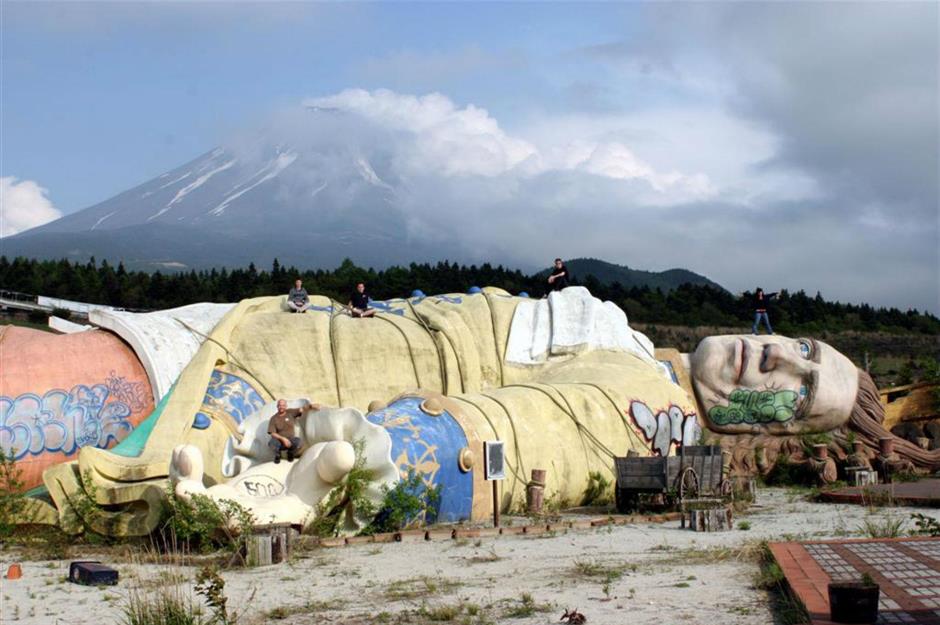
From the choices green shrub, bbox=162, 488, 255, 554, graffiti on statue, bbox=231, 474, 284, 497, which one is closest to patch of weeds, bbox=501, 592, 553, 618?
green shrub, bbox=162, 488, 255, 554

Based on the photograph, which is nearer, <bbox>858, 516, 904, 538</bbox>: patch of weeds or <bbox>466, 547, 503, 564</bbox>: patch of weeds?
<bbox>466, 547, 503, 564</bbox>: patch of weeds

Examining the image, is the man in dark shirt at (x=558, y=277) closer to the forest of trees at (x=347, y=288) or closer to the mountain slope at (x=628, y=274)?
the forest of trees at (x=347, y=288)

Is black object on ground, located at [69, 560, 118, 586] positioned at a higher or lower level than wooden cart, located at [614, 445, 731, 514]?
lower

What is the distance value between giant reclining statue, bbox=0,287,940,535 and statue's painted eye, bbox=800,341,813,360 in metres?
0.02

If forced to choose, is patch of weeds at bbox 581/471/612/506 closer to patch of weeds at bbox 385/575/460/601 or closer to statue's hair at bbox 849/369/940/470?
statue's hair at bbox 849/369/940/470

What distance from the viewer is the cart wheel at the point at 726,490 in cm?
1286

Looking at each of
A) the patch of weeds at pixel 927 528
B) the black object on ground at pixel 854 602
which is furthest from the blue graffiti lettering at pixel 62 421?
the black object on ground at pixel 854 602

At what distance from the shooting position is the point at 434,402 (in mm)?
12359

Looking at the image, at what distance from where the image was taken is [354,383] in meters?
14.8

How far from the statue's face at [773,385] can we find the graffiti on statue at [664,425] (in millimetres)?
1553

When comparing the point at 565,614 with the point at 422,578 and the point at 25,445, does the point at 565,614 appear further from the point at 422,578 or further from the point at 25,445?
the point at 25,445

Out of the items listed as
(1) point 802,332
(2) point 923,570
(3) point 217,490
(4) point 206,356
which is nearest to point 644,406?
(4) point 206,356

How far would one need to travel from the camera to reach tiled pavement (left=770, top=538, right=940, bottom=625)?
6.09 m

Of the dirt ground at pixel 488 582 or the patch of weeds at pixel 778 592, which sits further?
the dirt ground at pixel 488 582
